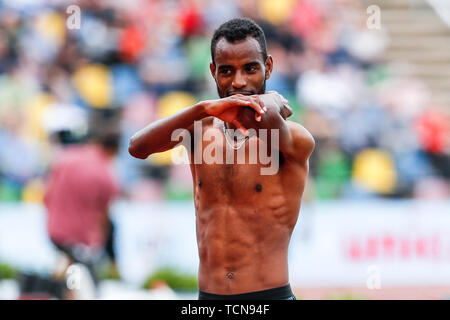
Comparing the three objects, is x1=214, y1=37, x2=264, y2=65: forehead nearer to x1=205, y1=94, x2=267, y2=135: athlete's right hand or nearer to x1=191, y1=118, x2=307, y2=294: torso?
x1=205, y1=94, x2=267, y2=135: athlete's right hand

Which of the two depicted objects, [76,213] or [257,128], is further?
[76,213]

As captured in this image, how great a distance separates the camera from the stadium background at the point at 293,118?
741cm

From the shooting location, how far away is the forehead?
3104 millimetres

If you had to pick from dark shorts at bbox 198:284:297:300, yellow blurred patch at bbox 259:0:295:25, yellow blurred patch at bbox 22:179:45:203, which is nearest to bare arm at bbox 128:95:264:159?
dark shorts at bbox 198:284:297:300

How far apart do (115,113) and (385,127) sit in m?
3.16

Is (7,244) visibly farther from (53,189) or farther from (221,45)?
(221,45)

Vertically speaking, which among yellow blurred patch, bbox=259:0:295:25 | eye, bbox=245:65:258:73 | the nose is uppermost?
yellow blurred patch, bbox=259:0:295:25

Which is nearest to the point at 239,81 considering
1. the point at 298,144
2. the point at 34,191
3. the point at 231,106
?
the point at 231,106

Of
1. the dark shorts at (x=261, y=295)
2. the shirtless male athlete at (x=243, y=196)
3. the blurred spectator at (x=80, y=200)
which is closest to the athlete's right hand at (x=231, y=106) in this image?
the shirtless male athlete at (x=243, y=196)

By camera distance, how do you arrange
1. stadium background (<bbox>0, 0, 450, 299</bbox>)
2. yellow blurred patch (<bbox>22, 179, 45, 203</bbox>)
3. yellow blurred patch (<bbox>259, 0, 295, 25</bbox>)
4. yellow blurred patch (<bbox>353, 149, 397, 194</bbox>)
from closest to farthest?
1. stadium background (<bbox>0, 0, 450, 299</bbox>)
2. yellow blurred patch (<bbox>22, 179, 45, 203</bbox>)
3. yellow blurred patch (<bbox>353, 149, 397, 194</bbox>)
4. yellow blurred patch (<bbox>259, 0, 295, 25</bbox>)

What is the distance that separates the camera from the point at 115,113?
8.21m

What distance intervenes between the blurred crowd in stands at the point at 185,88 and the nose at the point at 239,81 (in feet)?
15.0

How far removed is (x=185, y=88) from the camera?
8.43 metres

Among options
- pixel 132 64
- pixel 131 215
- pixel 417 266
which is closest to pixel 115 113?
pixel 132 64
